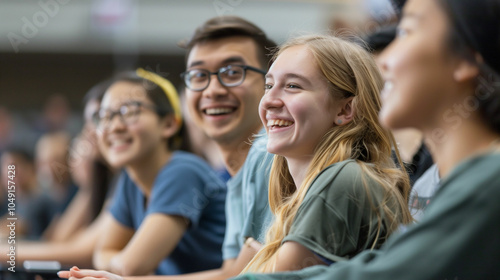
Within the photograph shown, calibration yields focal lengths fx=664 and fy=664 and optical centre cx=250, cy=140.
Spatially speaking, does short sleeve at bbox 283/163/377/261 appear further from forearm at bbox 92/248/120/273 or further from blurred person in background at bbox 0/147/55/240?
blurred person in background at bbox 0/147/55/240

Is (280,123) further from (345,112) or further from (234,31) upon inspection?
(234,31)

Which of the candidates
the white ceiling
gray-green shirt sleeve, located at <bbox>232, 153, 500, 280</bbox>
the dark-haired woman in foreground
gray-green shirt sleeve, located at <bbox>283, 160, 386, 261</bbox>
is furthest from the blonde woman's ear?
the white ceiling

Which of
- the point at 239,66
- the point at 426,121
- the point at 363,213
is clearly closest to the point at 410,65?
the point at 426,121

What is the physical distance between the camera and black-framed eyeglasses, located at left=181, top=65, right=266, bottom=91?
1632mm

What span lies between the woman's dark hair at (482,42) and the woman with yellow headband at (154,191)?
3.94 feet

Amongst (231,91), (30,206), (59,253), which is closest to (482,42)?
(231,91)

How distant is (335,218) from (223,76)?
71 centimetres

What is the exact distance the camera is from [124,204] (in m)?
2.23

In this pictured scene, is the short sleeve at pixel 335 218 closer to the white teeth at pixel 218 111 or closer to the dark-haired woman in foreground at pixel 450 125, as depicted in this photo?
the dark-haired woman in foreground at pixel 450 125

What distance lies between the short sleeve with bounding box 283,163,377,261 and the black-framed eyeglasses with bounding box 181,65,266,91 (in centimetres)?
61

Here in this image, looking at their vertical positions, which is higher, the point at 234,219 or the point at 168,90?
the point at 168,90

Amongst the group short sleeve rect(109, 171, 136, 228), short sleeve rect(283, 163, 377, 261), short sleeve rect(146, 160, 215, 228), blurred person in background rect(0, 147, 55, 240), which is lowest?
blurred person in background rect(0, 147, 55, 240)

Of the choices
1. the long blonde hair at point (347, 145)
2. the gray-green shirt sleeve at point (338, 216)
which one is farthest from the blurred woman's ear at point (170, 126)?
the gray-green shirt sleeve at point (338, 216)

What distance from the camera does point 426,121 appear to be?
0.87 metres
